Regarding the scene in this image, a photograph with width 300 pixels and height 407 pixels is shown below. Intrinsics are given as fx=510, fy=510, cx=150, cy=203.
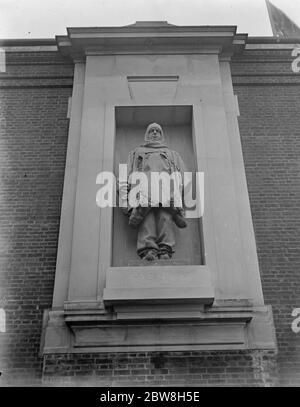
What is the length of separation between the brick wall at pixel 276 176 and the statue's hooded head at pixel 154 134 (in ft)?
4.89

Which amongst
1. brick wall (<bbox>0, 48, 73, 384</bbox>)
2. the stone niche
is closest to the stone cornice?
the stone niche

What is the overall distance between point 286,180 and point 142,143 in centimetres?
257

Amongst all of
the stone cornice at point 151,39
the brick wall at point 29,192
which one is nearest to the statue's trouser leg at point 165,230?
the brick wall at point 29,192

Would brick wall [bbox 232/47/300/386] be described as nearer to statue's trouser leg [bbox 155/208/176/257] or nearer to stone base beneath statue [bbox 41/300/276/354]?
stone base beneath statue [bbox 41/300/276/354]

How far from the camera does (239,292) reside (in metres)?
7.17

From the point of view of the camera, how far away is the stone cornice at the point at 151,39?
32.4 ft

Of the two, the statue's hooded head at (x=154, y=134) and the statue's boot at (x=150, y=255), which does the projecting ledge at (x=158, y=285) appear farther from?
the statue's hooded head at (x=154, y=134)

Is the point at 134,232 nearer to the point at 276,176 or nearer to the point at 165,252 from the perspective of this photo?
the point at 165,252

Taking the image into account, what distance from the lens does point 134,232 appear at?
26.7 feet

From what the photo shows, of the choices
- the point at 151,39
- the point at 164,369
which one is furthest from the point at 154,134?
the point at 164,369

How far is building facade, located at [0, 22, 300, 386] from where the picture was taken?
22.1 feet

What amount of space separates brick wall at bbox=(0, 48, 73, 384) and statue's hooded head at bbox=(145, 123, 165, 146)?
148 centimetres
